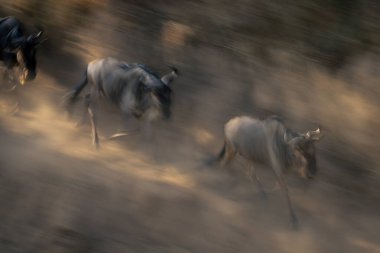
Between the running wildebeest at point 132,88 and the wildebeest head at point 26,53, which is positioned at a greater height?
the running wildebeest at point 132,88

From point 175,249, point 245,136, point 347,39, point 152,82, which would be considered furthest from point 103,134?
point 347,39

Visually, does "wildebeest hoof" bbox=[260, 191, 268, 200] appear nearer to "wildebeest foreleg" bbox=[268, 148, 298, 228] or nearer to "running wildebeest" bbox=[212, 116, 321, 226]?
"running wildebeest" bbox=[212, 116, 321, 226]

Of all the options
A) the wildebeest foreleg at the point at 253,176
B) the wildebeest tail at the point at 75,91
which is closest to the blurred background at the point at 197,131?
the wildebeest foreleg at the point at 253,176

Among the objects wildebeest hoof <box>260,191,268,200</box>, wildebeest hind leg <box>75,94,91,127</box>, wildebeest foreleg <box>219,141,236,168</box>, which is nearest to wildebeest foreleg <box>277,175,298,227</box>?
wildebeest hoof <box>260,191,268,200</box>

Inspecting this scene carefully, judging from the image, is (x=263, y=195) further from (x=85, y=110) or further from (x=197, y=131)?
(x=85, y=110)

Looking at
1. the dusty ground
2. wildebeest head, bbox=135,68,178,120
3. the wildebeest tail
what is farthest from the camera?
the wildebeest tail

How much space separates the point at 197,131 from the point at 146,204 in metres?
2.28

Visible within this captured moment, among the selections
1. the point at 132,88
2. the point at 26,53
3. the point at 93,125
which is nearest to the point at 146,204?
the point at 132,88

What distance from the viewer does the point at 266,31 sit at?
10.4 metres

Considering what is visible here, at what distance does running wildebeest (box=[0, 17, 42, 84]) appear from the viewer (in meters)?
10.3

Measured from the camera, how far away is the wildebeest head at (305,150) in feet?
26.9

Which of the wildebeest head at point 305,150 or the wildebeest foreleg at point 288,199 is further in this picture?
the wildebeest foreleg at point 288,199

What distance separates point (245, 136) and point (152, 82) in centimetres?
146

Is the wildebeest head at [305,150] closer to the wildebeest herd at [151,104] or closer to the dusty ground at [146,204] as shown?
the wildebeest herd at [151,104]
